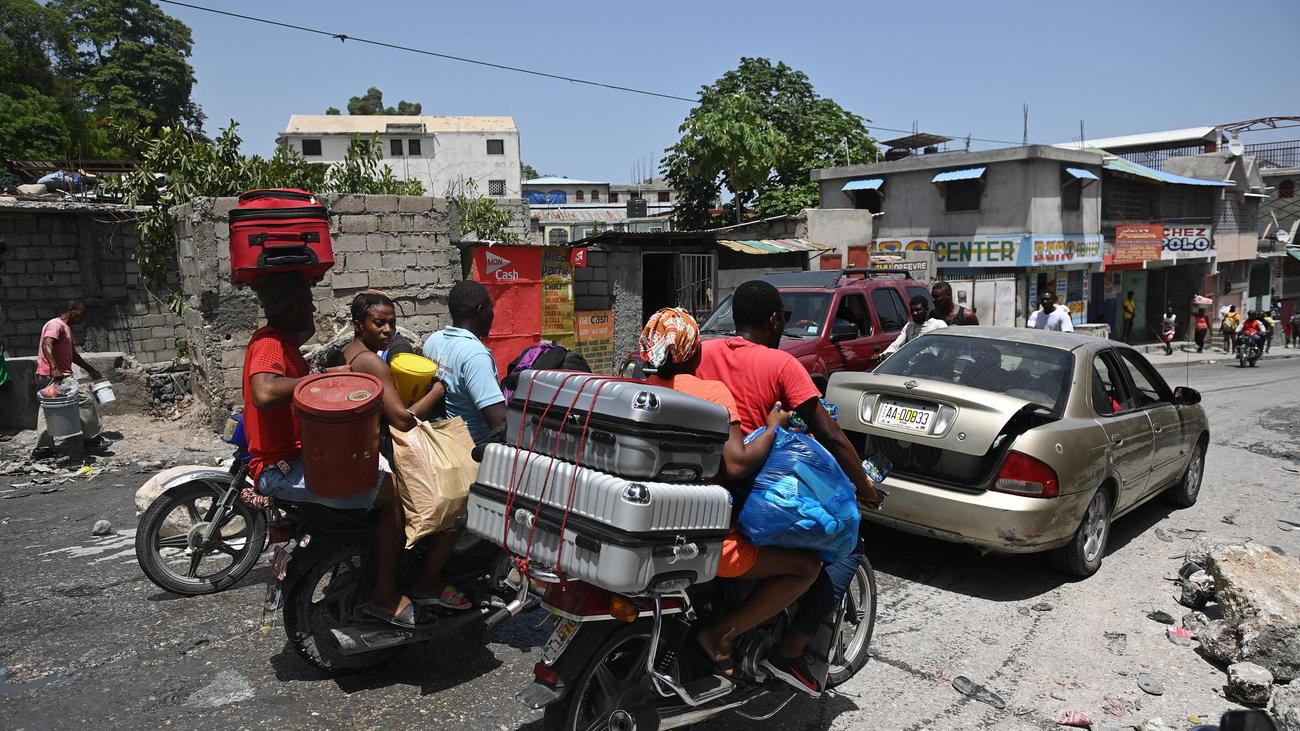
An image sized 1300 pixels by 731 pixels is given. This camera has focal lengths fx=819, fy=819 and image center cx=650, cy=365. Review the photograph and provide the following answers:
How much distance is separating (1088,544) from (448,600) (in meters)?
3.99

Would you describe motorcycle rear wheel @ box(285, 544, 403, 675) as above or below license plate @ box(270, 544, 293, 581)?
below

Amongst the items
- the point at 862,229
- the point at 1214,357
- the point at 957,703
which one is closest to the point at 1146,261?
the point at 1214,357

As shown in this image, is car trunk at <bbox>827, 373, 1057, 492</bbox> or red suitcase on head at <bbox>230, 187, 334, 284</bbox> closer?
red suitcase on head at <bbox>230, 187, 334, 284</bbox>

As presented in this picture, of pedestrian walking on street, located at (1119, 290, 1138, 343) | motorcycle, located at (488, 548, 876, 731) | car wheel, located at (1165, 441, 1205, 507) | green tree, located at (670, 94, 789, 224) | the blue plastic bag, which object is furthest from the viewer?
pedestrian walking on street, located at (1119, 290, 1138, 343)

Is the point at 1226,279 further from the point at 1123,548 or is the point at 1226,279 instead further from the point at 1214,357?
the point at 1123,548

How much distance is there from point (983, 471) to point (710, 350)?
94.1 inches

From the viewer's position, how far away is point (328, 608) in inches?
148

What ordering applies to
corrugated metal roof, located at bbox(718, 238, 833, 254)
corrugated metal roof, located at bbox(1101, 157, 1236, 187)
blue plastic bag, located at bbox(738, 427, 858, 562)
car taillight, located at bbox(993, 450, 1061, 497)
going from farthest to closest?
corrugated metal roof, located at bbox(1101, 157, 1236, 187), corrugated metal roof, located at bbox(718, 238, 833, 254), car taillight, located at bbox(993, 450, 1061, 497), blue plastic bag, located at bbox(738, 427, 858, 562)

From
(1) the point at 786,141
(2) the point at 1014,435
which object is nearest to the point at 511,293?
(2) the point at 1014,435

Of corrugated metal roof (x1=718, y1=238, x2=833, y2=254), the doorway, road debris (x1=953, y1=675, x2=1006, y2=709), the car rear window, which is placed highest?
corrugated metal roof (x1=718, y1=238, x2=833, y2=254)

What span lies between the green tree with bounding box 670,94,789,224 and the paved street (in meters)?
17.2

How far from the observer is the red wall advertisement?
10.7 m

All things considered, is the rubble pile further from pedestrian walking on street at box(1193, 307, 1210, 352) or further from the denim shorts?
pedestrian walking on street at box(1193, 307, 1210, 352)

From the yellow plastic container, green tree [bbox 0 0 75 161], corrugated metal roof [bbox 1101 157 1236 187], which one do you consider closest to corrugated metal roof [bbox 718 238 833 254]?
the yellow plastic container
